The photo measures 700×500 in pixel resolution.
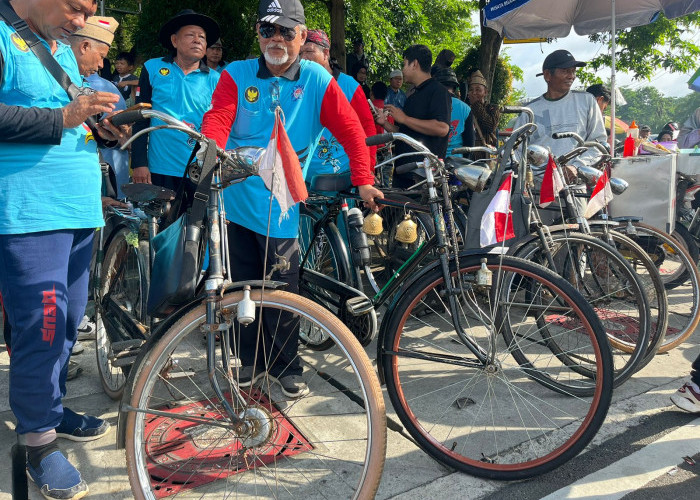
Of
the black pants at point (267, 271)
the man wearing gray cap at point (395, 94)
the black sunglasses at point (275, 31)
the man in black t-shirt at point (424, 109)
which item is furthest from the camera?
the man wearing gray cap at point (395, 94)

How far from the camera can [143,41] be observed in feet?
25.3

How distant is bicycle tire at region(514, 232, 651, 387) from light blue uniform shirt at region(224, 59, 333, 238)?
133 cm

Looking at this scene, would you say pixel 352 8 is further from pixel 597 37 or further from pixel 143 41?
pixel 597 37

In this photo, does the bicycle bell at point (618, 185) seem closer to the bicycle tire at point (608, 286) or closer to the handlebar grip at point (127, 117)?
the bicycle tire at point (608, 286)

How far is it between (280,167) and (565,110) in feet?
10.5

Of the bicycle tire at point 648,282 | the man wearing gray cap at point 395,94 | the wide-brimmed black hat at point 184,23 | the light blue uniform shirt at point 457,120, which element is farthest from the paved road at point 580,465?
the man wearing gray cap at point 395,94

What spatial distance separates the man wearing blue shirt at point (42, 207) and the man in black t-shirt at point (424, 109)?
2.77m

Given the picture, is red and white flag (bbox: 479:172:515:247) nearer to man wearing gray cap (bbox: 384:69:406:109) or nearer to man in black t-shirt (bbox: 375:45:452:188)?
man in black t-shirt (bbox: 375:45:452:188)

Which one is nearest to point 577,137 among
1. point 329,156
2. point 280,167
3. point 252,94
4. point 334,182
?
point 334,182

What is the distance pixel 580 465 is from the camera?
8.21 ft

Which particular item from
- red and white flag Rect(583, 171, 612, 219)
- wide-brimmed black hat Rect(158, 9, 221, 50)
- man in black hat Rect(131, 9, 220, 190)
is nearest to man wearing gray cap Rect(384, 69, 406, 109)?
wide-brimmed black hat Rect(158, 9, 221, 50)

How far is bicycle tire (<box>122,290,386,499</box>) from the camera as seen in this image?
1.92 m

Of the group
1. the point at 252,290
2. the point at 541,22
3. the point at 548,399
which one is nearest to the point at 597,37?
the point at 541,22

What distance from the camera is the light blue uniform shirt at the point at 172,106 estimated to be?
386 centimetres
